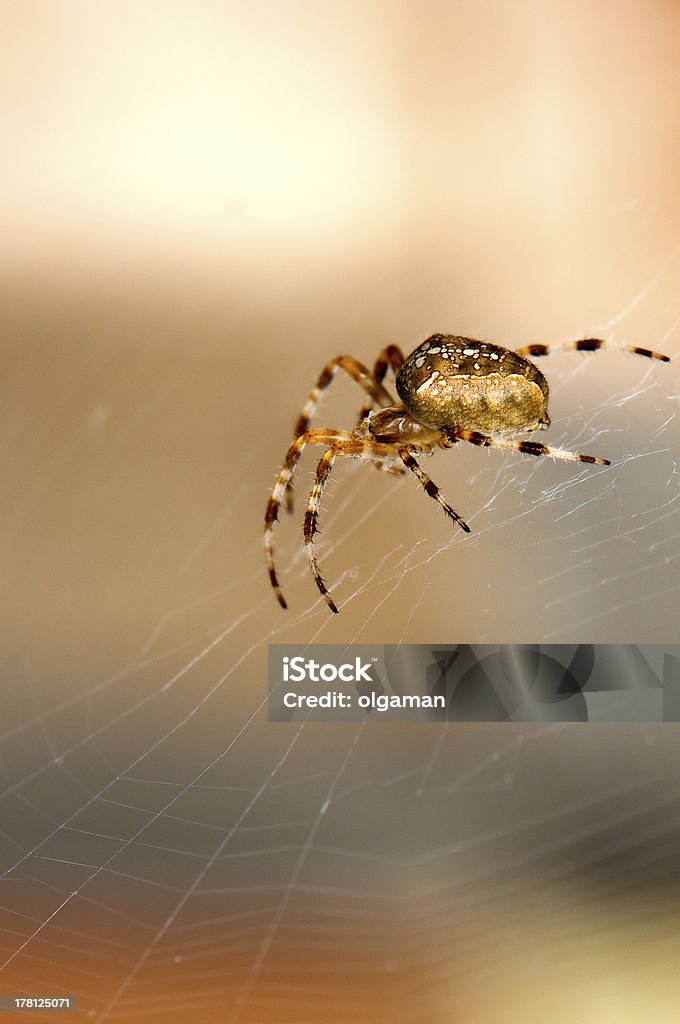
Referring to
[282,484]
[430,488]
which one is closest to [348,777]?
[282,484]

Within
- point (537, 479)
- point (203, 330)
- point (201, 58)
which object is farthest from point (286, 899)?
point (201, 58)

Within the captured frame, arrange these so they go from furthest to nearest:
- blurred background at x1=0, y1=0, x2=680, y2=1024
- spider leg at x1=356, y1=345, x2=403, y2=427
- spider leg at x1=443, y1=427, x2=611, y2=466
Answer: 1. blurred background at x1=0, y1=0, x2=680, y2=1024
2. spider leg at x1=356, y1=345, x2=403, y2=427
3. spider leg at x1=443, y1=427, x2=611, y2=466

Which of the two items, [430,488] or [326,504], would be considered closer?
[430,488]

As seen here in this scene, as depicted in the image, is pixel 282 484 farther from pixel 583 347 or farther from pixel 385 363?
pixel 583 347

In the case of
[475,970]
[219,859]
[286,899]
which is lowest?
[475,970]

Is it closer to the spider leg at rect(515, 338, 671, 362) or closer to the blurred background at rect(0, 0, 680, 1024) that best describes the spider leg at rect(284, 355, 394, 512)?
the blurred background at rect(0, 0, 680, 1024)

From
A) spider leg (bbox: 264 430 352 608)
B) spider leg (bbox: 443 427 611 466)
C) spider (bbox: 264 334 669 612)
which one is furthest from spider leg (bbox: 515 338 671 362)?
spider leg (bbox: 264 430 352 608)

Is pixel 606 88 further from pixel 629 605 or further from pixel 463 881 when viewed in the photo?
pixel 463 881
